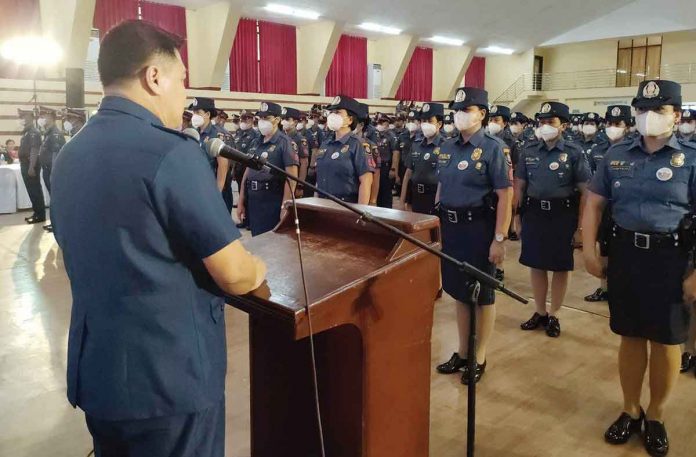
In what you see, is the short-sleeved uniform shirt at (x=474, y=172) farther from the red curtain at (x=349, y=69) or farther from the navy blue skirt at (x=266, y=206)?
the red curtain at (x=349, y=69)

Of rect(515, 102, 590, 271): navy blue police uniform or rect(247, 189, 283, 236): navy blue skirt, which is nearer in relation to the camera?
rect(515, 102, 590, 271): navy blue police uniform

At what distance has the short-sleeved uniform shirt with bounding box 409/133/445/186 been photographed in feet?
17.4

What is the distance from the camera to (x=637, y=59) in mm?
20375

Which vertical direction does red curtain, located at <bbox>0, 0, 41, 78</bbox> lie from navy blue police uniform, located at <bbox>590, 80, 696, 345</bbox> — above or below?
above

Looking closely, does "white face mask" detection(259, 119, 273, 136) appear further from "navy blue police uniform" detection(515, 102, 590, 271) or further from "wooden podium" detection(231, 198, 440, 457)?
"wooden podium" detection(231, 198, 440, 457)

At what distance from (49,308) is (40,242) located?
2.80 metres

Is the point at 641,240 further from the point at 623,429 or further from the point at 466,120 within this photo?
the point at 466,120

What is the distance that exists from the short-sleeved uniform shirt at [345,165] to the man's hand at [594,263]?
1861 mm

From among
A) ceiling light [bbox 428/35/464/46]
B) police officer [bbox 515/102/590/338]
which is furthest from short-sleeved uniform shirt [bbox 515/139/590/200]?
ceiling light [bbox 428/35/464/46]

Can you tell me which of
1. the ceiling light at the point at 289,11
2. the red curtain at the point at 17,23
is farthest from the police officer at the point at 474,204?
the ceiling light at the point at 289,11

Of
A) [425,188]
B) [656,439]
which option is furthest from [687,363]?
[425,188]

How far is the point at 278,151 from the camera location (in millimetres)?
4367

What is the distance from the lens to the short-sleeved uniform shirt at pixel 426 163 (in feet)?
17.4

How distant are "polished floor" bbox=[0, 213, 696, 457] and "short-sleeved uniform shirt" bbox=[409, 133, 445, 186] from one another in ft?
4.72
